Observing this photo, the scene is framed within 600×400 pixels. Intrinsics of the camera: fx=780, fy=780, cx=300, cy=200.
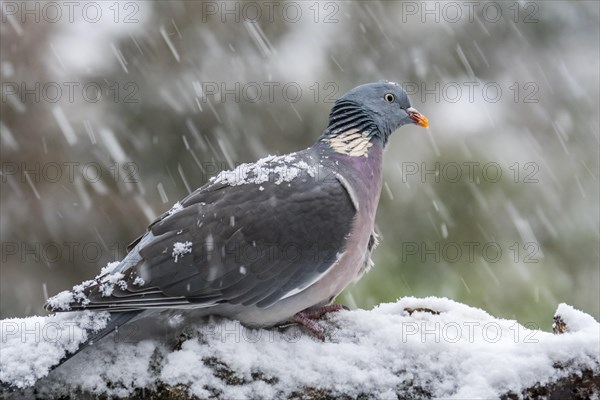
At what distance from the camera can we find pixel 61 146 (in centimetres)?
593

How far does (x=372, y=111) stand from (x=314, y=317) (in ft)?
3.70

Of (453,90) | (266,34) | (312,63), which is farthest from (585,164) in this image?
(266,34)

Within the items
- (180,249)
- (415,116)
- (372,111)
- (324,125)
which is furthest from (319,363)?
(324,125)

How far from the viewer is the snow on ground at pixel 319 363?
8.92 feet

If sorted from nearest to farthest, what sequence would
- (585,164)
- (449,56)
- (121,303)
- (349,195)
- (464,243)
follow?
(121,303)
(349,195)
(464,243)
(585,164)
(449,56)

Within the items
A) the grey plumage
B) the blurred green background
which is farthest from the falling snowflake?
the blurred green background

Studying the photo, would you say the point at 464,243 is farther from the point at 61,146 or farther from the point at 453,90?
the point at 61,146

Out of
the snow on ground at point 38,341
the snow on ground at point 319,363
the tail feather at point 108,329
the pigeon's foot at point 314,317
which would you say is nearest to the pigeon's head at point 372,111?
the pigeon's foot at point 314,317

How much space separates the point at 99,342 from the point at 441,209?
123 inches

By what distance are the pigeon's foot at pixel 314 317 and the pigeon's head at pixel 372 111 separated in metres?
0.91

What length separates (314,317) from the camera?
341cm

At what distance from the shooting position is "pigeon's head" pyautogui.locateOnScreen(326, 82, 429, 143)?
3.89 meters

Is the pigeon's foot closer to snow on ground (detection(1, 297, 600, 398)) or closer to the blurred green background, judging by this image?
snow on ground (detection(1, 297, 600, 398))

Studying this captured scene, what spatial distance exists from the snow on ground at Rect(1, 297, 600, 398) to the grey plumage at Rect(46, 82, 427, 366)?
0.48 feet
